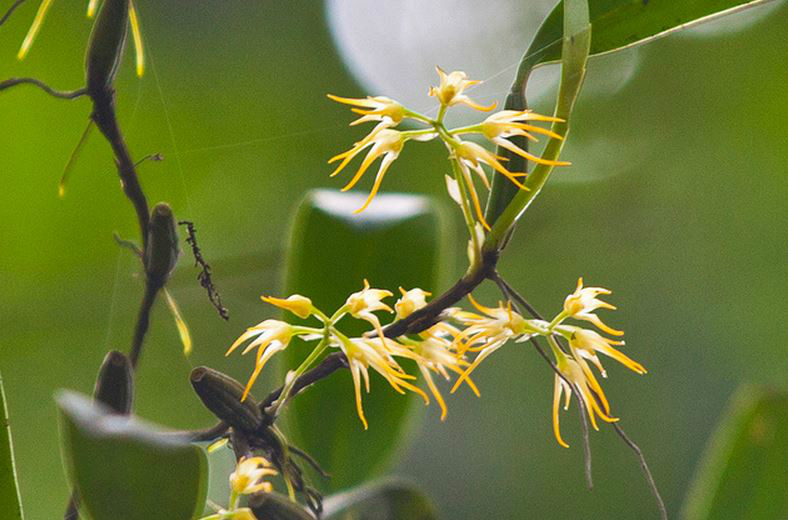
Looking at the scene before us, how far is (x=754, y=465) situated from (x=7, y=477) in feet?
0.94

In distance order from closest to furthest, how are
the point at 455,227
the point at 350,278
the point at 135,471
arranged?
1. the point at 135,471
2. the point at 350,278
3. the point at 455,227

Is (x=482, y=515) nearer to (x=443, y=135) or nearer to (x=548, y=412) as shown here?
(x=548, y=412)

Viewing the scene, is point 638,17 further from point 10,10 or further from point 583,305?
point 10,10

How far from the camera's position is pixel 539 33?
0.24 metres

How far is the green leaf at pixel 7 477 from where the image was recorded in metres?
0.22

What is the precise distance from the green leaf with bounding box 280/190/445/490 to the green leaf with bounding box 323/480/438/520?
6 cm

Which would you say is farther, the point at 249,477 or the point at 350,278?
the point at 350,278

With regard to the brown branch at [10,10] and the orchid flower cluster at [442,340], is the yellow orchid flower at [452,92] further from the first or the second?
the brown branch at [10,10]

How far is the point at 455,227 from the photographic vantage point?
0.44 meters

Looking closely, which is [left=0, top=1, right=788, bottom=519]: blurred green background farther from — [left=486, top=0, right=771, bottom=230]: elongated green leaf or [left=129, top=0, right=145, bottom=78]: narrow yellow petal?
[left=486, top=0, right=771, bottom=230]: elongated green leaf

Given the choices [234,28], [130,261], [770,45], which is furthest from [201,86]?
[770,45]

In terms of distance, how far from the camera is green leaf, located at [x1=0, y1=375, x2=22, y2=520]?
0.22m

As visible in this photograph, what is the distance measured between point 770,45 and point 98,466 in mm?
984

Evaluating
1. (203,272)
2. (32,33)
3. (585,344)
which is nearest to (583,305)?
(585,344)
